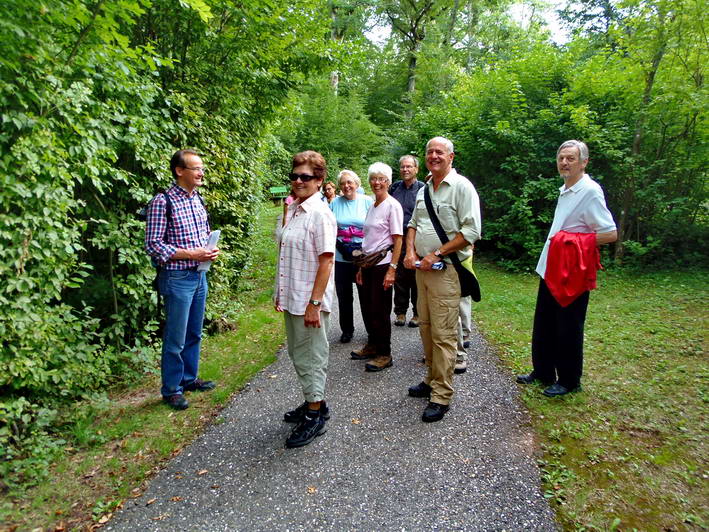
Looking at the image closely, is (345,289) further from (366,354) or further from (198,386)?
(198,386)

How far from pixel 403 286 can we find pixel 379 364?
1.57 meters

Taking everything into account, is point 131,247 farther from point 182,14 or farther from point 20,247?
point 182,14

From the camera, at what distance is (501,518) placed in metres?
2.35

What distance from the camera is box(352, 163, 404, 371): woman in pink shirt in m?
4.28

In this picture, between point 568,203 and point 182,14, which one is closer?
point 568,203

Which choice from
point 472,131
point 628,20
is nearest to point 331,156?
point 472,131

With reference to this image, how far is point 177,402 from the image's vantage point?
11.9 feet

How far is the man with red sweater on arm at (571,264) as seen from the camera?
335 cm

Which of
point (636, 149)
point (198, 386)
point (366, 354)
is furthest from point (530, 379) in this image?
point (636, 149)

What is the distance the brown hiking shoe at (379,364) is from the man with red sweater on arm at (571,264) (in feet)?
5.02

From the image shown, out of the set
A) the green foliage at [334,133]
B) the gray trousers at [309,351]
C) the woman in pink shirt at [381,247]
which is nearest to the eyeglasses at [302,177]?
the gray trousers at [309,351]

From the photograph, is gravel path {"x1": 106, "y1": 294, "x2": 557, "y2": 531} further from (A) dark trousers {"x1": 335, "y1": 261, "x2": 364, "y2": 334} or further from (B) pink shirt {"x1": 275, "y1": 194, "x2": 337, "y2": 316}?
(A) dark trousers {"x1": 335, "y1": 261, "x2": 364, "y2": 334}

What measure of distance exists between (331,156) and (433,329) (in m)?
14.7

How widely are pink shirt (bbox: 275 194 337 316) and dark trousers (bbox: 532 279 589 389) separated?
2031 millimetres
